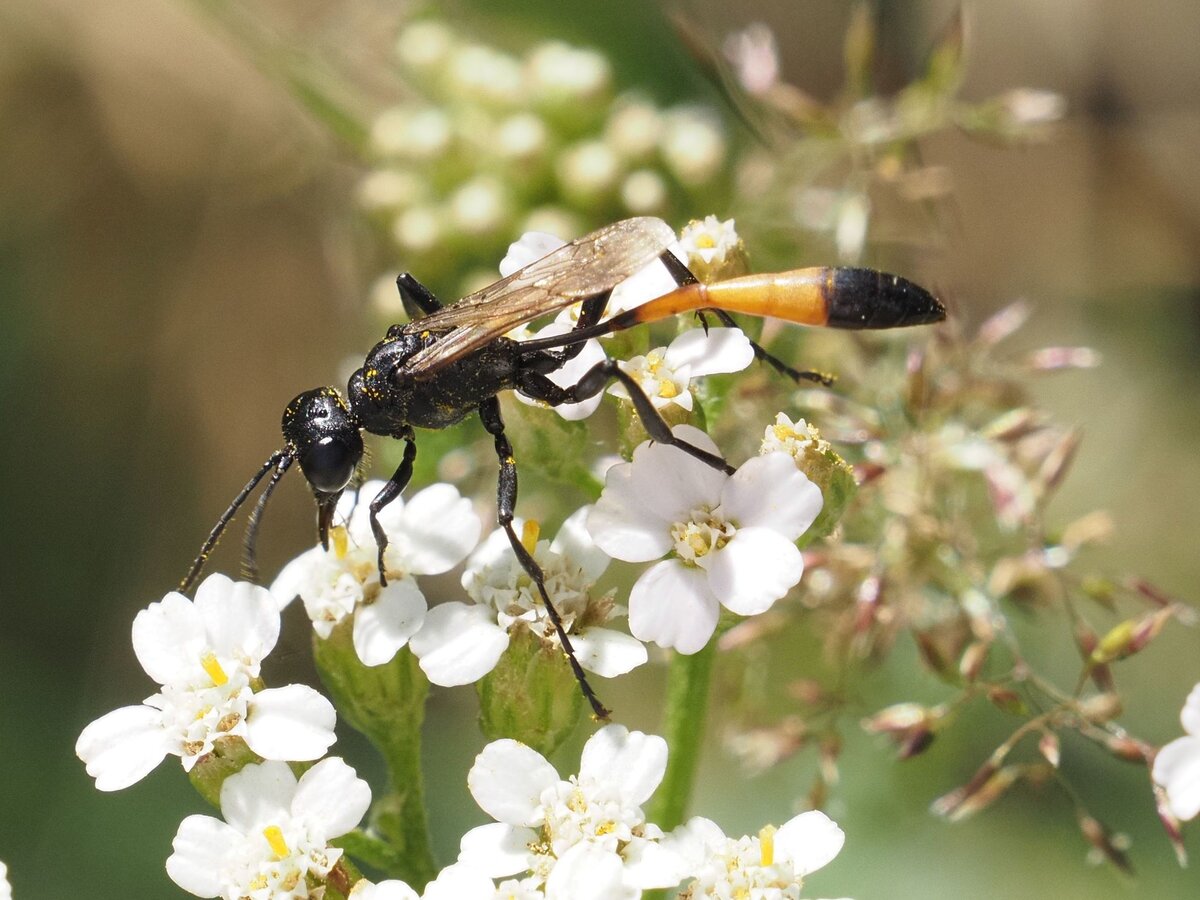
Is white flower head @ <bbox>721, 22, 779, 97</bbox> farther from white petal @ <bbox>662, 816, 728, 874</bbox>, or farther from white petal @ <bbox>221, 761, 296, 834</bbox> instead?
white petal @ <bbox>221, 761, 296, 834</bbox>

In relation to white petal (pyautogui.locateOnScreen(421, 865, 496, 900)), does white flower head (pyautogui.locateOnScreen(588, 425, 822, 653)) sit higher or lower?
higher

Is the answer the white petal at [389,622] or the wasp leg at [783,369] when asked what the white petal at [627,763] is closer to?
the white petal at [389,622]

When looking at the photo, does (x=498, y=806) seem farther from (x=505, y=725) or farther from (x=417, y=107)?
(x=417, y=107)

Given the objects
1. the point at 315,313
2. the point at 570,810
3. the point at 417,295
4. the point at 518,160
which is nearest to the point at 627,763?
the point at 570,810

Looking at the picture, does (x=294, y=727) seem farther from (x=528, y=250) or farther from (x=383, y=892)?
(x=528, y=250)

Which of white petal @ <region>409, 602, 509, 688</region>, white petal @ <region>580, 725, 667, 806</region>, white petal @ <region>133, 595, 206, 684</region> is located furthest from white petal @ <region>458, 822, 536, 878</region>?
white petal @ <region>133, 595, 206, 684</region>

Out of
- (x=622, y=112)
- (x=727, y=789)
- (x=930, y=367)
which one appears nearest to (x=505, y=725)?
(x=930, y=367)

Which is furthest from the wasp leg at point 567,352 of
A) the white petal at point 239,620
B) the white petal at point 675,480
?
the white petal at point 239,620
